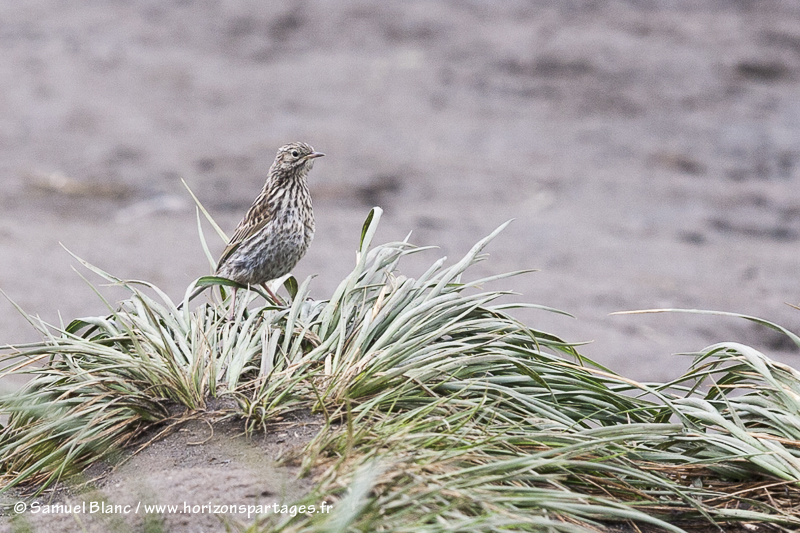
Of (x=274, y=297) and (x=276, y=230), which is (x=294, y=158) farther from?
(x=274, y=297)

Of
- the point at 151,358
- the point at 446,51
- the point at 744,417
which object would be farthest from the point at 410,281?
the point at 446,51

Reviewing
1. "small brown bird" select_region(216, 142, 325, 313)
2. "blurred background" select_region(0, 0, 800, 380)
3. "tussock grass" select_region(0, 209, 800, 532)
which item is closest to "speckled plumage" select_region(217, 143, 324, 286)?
"small brown bird" select_region(216, 142, 325, 313)

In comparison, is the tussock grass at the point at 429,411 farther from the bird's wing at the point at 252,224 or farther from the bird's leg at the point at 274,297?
the bird's wing at the point at 252,224

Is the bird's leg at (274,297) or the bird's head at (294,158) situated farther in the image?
the bird's head at (294,158)

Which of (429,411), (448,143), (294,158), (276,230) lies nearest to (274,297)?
(276,230)

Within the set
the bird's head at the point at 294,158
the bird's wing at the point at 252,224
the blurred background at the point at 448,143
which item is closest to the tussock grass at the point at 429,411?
the bird's wing at the point at 252,224

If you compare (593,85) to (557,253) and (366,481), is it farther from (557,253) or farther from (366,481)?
(366,481)

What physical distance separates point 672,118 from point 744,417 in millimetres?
10665

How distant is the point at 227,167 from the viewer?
13.1 metres

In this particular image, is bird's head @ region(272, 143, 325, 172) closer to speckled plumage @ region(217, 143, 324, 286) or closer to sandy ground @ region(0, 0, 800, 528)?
speckled plumage @ region(217, 143, 324, 286)

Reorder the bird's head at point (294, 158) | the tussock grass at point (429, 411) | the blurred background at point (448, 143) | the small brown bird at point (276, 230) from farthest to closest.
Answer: the blurred background at point (448, 143) → the bird's head at point (294, 158) → the small brown bird at point (276, 230) → the tussock grass at point (429, 411)

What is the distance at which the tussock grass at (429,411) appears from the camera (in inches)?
139

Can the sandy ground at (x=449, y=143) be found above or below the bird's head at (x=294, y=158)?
below

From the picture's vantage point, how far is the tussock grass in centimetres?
353
